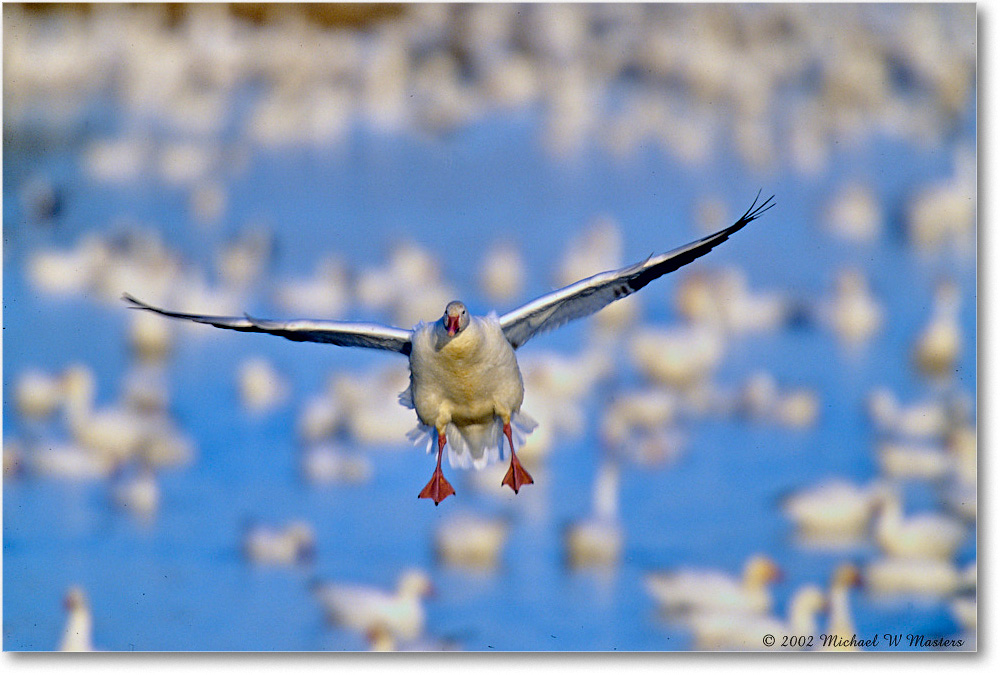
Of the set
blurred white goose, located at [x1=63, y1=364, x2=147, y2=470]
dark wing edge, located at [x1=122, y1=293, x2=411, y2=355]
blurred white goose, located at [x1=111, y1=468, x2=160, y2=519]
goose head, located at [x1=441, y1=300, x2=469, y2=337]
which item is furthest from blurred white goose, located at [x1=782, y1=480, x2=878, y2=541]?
blurred white goose, located at [x1=63, y1=364, x2=147, y2=470]

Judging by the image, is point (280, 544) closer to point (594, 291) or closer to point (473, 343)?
point (473, 343)

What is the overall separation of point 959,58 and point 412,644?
4544 millimetres

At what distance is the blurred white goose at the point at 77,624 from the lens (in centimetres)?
814

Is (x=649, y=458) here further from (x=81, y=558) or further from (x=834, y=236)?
(x=81, y=558)

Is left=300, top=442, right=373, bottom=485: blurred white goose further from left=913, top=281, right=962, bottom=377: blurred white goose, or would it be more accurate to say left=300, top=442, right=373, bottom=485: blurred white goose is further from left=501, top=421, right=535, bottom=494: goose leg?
left=913, top=281, right=962, bottom=377: blurred white goose

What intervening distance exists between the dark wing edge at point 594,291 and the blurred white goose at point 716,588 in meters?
2.19

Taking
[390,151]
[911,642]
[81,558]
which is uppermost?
[390,151]

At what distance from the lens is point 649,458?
8.62 meters

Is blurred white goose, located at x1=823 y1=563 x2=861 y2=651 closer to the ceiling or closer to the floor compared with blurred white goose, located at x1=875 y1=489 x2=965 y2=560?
closer to the floor

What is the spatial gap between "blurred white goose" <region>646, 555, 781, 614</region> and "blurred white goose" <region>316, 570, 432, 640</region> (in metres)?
1.36

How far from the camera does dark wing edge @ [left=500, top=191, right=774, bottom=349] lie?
244 inches

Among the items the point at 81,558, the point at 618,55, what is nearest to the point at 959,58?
the point at 618,55

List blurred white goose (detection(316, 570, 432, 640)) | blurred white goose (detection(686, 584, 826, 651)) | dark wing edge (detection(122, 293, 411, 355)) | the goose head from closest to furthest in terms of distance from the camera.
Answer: the goose head < dark wing edge (detection(122, 293, 411, 355)) < blurred white goose (detection(686, 584, 826, 651)) < blurred white goose (detection(316, 570, 432, 640))

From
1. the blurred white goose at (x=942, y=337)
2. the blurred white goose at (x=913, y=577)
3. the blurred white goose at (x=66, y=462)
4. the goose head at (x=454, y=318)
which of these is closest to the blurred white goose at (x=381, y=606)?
the blurred white goose at (x=66, y=462)
